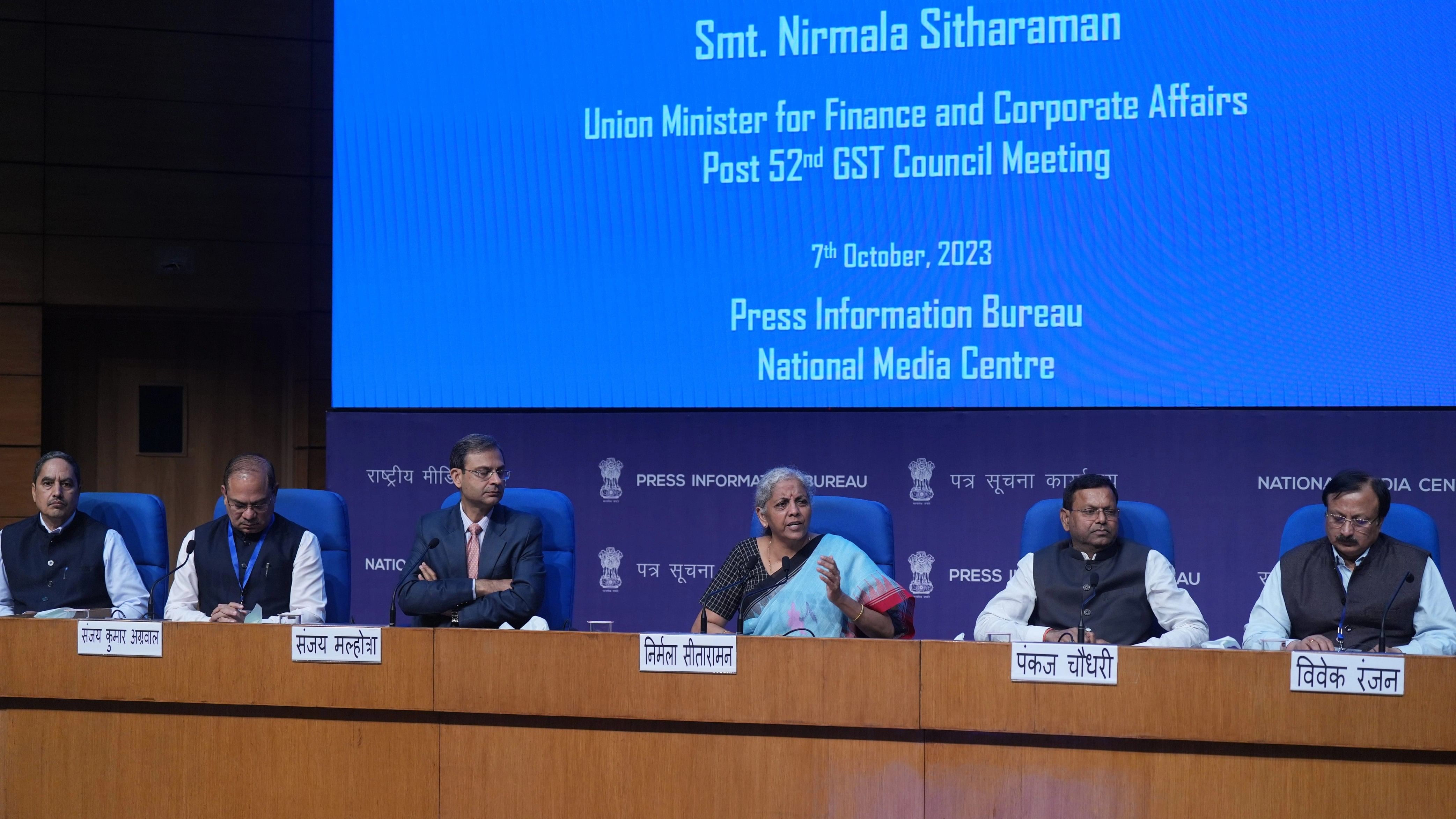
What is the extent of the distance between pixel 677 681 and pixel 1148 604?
1.32 m

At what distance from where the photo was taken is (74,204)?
17.6 feet

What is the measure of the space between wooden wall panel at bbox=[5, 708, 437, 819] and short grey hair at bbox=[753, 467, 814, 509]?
3.31ft

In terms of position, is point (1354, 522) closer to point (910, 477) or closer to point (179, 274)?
point (910, 477)

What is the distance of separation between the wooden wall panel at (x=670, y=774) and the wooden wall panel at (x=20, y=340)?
12.8 ft

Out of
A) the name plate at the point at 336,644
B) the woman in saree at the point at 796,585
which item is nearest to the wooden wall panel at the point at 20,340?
the name plate at the point at 336,644

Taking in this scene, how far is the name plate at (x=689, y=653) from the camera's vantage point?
7.59 ft

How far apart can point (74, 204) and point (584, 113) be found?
2.64 m

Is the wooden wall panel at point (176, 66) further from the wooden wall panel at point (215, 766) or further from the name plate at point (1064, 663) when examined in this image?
the name plate at point (1064, 663)

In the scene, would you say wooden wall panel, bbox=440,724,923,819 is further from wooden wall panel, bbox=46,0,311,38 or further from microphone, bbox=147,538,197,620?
wooden wall panel, bbox=46,0,311,38

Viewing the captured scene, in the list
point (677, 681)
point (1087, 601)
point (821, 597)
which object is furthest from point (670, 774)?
point (1087, 601)

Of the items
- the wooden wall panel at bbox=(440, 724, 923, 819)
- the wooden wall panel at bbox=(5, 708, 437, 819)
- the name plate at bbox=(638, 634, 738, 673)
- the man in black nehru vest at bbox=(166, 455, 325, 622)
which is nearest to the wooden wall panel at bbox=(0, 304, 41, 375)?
the man in black nehru vest at bbox=(166, 455, 325, 622)

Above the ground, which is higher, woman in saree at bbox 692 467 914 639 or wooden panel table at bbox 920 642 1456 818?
woman in saree at bbox 692 467 914 639

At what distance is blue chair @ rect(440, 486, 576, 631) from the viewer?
10.9 feet

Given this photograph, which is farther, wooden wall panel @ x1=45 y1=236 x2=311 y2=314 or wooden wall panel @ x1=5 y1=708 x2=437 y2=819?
wooden wall panel @ x1=45 y1=236 x2=311 y2=314
